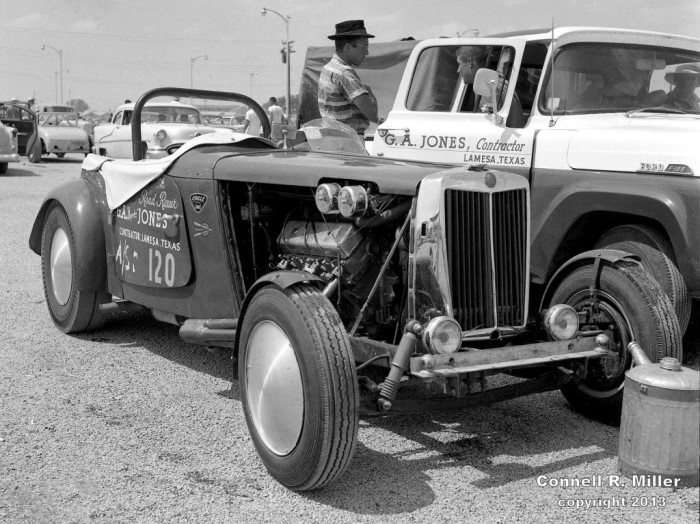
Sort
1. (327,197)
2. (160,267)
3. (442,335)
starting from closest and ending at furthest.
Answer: (442,335)
(327,197)
(160,267)

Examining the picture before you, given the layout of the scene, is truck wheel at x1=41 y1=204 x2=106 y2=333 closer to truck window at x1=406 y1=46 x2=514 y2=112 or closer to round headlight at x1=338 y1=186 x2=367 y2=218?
round headlight at x1=338 y1=186 x2=367 y2=218

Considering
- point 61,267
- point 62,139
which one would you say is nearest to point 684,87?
point 61,267

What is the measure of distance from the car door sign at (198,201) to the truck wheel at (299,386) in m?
0.97

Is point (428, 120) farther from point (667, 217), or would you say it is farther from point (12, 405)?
point (12, 405)

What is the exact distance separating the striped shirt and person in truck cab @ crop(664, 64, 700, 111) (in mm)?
2178

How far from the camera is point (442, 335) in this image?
3.19 meters

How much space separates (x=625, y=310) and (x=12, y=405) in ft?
10.8

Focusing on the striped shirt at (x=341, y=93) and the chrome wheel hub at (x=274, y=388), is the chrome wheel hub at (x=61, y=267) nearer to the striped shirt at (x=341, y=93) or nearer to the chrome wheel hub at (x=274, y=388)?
the striped shirt at (x=341, y=93)

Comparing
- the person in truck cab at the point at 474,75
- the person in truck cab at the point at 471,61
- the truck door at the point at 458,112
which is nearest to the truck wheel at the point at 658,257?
the truck door at the point at 458,112

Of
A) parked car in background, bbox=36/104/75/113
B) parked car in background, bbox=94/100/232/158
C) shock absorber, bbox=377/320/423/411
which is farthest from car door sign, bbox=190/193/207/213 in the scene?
parked car in background, bbox=36/104/75/113

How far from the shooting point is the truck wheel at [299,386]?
307 cm

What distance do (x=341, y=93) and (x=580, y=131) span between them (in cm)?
165

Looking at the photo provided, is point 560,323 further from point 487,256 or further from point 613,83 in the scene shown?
point 613,83

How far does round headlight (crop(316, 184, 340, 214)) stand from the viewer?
138 inches
